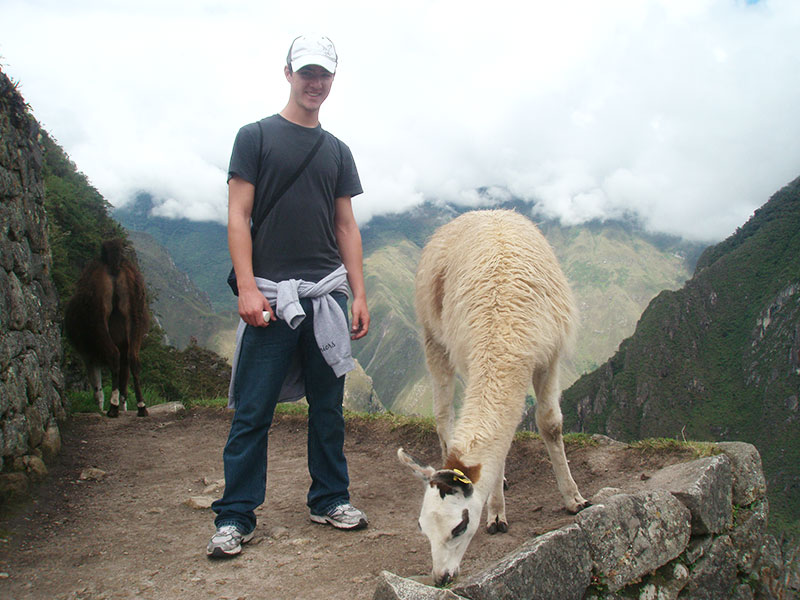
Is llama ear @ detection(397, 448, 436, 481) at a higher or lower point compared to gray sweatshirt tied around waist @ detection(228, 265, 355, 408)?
lower

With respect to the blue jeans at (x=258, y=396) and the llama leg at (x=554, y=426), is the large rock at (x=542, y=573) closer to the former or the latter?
the llama leg at (x=554, y=426)

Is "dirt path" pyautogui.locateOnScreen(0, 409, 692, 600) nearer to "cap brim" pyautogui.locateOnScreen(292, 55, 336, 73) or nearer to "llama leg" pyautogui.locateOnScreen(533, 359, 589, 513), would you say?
"llama leg" pyautogui.locateOnScreen(533, 359, 589, 513)

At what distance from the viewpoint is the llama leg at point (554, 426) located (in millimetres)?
4445

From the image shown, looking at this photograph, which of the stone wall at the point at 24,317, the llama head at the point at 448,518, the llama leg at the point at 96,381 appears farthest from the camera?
the llama leg at the point at 96,381

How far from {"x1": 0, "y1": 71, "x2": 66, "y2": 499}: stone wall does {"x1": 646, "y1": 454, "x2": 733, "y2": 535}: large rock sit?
227 inches

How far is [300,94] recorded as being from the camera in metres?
3.88

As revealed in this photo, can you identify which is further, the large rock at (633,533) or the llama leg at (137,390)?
the llama leg at (137,390)

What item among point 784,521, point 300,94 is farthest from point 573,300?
point 784,521

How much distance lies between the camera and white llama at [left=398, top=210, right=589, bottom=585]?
320 cm

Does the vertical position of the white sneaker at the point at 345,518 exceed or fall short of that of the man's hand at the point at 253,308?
it falls short

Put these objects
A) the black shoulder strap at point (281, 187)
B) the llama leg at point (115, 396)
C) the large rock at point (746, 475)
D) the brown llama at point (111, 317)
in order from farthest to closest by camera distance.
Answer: the llama leg at point (115, 396)
the brown llama at point (111, 317)
the large rock at point (746, 475)
the black shoulder strap at point (281, 187)

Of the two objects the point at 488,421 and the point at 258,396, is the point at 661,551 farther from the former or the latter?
the point at 258,396

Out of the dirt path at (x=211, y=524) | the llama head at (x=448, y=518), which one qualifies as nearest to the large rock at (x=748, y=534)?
the dirt path at (x=211, y=524)

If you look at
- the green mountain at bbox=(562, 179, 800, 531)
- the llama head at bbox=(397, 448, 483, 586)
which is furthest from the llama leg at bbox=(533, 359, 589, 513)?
the green mountain at bbox=(562, 179, 800, 531)
